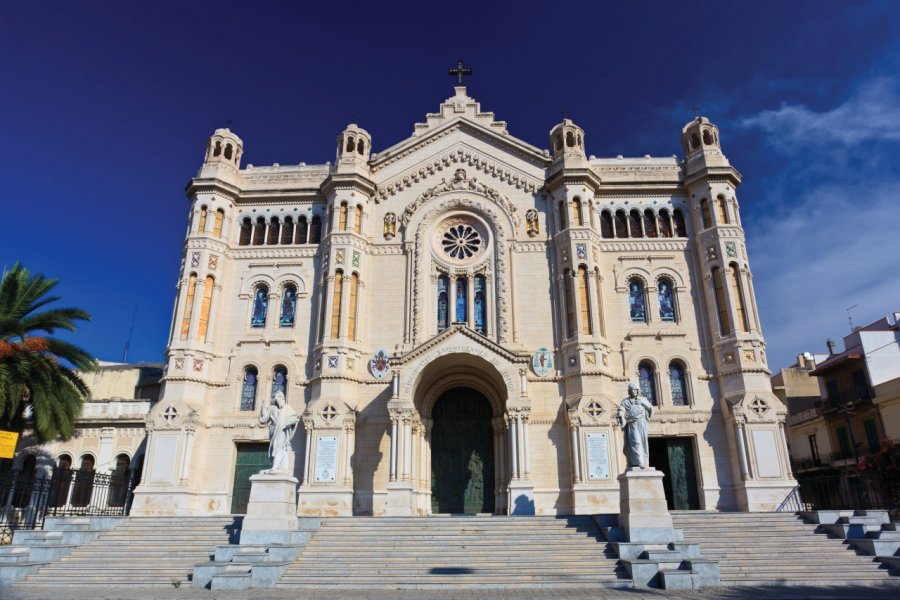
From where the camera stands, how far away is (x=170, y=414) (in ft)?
82.0

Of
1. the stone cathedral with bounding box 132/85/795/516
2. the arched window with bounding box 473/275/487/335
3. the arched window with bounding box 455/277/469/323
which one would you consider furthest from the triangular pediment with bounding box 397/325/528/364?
the arched window with bounding box 455/277/469/323

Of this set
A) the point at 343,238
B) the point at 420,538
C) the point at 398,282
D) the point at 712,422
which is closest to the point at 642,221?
the point at 712,422

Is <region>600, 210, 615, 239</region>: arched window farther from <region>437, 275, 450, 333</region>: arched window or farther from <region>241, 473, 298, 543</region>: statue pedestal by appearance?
<region>241, 473, 298, 543</region>: statue pedestal

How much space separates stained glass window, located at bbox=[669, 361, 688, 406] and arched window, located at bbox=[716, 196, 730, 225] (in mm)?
7315

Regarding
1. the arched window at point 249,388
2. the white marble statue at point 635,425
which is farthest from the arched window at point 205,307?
the white marble statue at point 635,425

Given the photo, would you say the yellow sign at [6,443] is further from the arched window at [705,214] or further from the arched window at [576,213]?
the arched window at [705,214]

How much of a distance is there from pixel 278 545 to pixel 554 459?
495 inches

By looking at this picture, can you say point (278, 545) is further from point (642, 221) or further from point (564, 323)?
point (642, 221)

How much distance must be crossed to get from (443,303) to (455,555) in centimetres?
1416

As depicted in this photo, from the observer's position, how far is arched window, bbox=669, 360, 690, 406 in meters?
25.8

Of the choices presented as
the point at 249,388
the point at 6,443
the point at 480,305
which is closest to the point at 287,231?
the point at 249,388

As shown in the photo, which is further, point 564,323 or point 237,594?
point 564,323

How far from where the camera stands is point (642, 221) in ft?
95.6

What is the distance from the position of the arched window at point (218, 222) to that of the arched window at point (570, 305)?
17.0 metres
